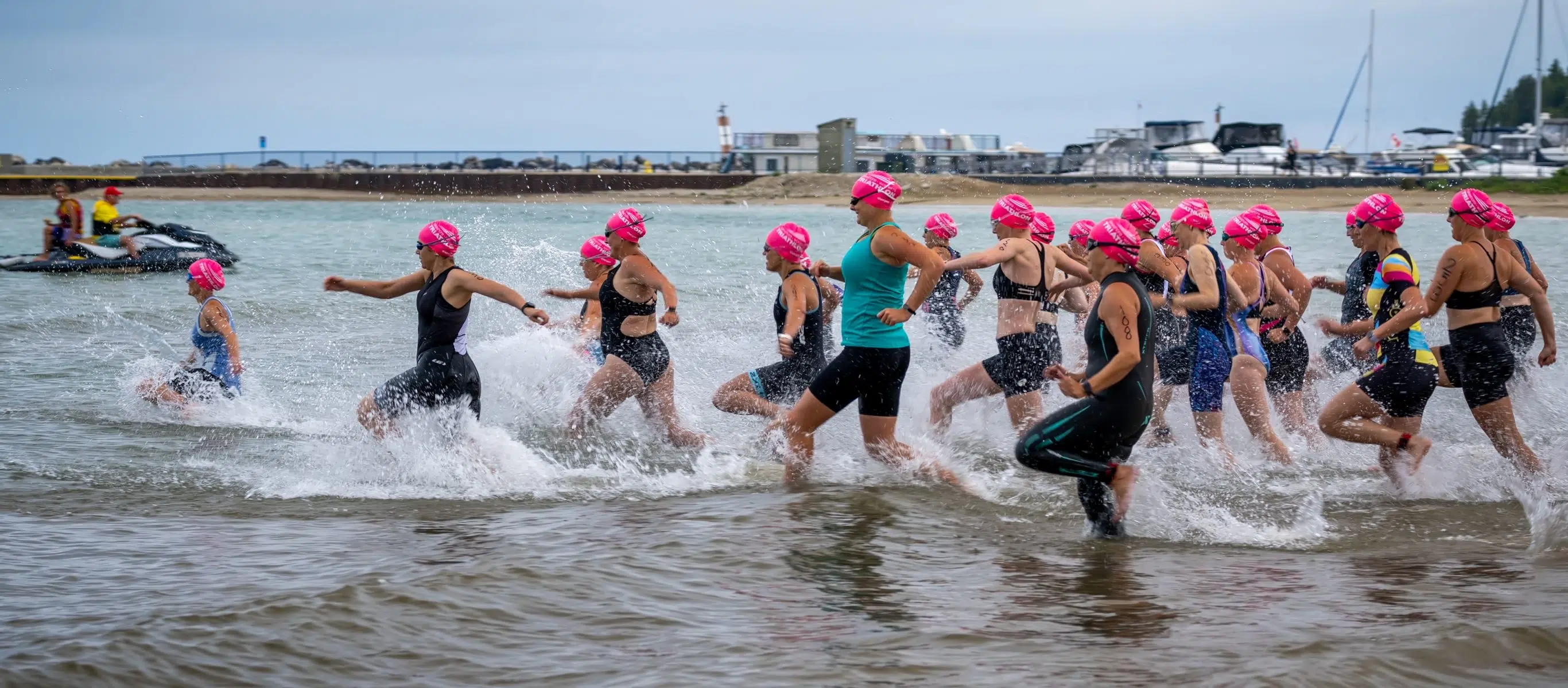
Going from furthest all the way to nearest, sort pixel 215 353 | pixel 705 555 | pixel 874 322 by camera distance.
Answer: pixel 215 353
pixel 874 322
pixel 705 555

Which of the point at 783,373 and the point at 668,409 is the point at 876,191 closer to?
the point at 783,373

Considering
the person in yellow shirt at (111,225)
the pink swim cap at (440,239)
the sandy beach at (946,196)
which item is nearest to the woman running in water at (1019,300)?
the pink swim cap at (440,239)

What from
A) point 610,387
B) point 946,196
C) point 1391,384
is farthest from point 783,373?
point 946,196

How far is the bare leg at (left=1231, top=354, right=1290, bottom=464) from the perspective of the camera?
8195 millimetres

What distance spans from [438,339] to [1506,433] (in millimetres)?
5887

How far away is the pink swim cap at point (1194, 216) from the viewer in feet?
26.2

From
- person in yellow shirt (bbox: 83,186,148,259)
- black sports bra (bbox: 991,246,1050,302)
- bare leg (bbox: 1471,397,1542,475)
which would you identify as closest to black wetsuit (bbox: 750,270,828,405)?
black sports bra (bbox: 991,246,1050,302)

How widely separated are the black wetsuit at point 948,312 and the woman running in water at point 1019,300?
8.23 ft

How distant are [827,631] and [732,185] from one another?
50037 mm

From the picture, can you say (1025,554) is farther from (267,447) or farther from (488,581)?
(267,447)

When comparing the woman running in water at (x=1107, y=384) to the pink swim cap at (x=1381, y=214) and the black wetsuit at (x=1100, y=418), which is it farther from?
the pink swim cap at (x=1381, y=214)

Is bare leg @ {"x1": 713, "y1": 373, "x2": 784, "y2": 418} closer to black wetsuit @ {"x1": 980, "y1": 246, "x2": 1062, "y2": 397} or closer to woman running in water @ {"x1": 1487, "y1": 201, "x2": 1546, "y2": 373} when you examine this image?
black wetsuit @ {"x1": 980, "y1": 246, "x2": 1062, "y2": 397}

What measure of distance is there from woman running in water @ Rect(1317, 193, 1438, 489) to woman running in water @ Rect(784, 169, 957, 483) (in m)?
2.53

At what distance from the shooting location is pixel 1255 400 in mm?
8242
